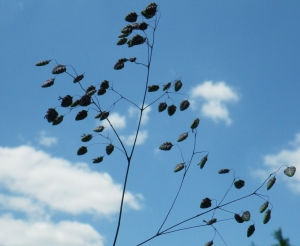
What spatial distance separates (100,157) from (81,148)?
0.54 feet

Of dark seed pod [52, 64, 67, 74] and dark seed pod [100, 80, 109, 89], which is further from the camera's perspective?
dark seed pod [100, 80, 109, 89]

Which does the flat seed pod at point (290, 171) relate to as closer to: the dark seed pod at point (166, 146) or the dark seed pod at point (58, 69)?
the dark seed pod at point (166, 146)

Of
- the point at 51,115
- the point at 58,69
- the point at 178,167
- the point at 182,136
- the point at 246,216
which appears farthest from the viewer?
the point at 178,167

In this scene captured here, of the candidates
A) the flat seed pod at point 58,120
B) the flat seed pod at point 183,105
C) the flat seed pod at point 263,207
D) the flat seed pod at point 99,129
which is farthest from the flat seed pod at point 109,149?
the flat seed pod at point 263,207

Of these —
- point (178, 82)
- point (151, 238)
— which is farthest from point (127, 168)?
point (178, 82)

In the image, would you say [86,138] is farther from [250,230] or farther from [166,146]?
[250,230]

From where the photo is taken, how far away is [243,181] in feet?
11.9

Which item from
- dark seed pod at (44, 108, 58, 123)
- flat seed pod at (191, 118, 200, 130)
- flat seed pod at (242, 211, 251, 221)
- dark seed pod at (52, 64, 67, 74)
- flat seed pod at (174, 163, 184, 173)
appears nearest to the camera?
dark seed pod at (44, 108, 58, 123)

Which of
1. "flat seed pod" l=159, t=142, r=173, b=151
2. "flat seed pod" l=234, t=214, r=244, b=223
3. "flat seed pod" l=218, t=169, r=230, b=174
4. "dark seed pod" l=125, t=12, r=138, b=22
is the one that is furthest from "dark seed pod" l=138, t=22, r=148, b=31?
"flat seed pod" l=234, t=214, r=244, b=223

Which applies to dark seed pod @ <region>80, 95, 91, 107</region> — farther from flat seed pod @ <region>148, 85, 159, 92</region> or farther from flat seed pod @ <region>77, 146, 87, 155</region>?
flat seed pod @ <region>148, 85, 159, 92</region>

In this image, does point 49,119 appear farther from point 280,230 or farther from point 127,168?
point 280,230

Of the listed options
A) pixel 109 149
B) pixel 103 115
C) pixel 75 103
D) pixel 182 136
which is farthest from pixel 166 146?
pixel 75 103

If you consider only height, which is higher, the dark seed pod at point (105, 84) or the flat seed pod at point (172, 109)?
the dark seed pod at point (105, 84)

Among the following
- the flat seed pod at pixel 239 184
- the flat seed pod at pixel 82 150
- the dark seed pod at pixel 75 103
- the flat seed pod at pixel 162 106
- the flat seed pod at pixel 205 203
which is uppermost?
the flat seed pod at pixel 162 106
